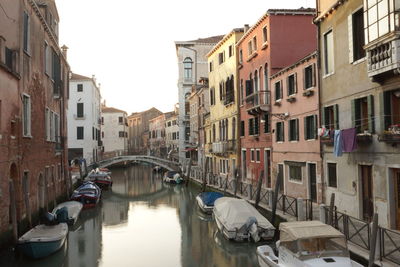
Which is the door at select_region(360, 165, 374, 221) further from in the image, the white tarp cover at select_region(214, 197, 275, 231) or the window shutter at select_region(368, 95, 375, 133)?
the white tarp cover at select_region(214, 197, 275, 231)

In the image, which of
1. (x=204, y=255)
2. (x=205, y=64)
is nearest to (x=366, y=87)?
(x=204, y=255)

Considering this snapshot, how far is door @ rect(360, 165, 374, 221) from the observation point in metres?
11.2

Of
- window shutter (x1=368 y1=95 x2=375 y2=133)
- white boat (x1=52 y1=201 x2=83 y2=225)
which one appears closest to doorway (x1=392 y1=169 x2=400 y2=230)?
window shutter (x1=368 y1=95 x2=375 y2=133)

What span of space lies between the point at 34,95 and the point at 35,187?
3.20 m

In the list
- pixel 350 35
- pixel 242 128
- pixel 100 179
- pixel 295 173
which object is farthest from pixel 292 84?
pixel 100 179

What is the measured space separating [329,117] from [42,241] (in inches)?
358

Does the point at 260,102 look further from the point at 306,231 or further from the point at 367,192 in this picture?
the point at 306,231

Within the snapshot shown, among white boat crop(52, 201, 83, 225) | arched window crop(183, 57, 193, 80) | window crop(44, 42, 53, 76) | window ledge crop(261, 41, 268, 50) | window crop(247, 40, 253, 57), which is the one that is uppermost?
arched window crop(183, 57, 193, 80)

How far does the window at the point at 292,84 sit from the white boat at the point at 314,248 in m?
8.48

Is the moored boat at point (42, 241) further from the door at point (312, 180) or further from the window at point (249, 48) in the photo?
the window at point (249, 48)

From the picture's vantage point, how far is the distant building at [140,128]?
258 ft

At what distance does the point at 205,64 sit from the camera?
41.3 meters

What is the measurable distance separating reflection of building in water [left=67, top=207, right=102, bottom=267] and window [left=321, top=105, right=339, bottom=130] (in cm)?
796

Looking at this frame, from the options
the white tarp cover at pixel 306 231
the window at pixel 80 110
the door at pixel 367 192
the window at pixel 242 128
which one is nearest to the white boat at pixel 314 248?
the white tarp cover at pixel 306 231
